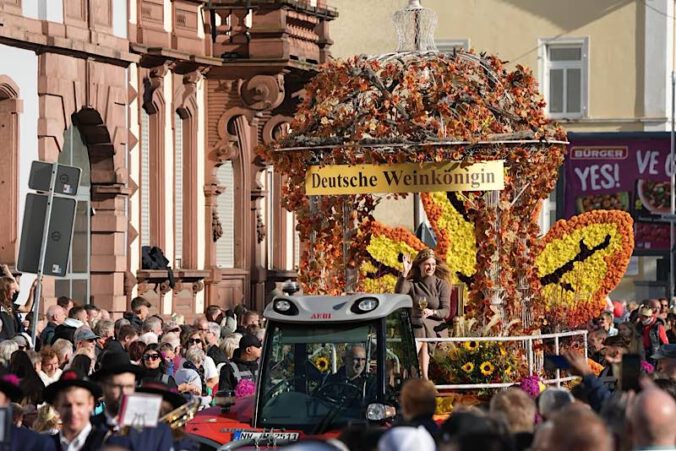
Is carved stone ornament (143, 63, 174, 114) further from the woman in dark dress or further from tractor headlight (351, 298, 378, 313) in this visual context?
tractor headlight (351, 298, 378, 313)

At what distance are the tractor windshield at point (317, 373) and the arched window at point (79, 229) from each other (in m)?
12.8

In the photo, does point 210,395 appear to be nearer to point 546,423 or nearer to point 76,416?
point 76,416

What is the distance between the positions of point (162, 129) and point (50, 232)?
48.0ft

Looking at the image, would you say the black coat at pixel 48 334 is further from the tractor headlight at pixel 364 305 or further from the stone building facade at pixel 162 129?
the tractor headlight at pixel 364 305

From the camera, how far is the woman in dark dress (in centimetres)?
1994

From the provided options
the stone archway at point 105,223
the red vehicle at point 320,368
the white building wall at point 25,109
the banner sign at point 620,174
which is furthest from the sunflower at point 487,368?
the banner sign at point 620,174

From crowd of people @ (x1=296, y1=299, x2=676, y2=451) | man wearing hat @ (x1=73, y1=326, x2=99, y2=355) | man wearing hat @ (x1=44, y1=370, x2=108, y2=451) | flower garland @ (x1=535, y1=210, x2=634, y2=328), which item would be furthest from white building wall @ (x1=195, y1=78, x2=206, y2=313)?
man wearing hat @ (x1=44, y1=370, x2=108, y2=451)

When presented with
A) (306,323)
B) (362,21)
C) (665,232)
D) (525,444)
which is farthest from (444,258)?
(362,21)

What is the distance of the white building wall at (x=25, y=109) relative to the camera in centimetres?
2655

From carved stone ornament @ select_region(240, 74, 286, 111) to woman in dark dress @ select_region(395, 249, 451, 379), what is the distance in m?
15.6

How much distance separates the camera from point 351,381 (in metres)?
16.3

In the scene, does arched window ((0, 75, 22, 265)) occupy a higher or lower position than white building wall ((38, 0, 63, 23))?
lower

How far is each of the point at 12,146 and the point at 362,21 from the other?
25385 mm

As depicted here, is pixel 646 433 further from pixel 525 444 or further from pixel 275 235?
pixel 275 235
